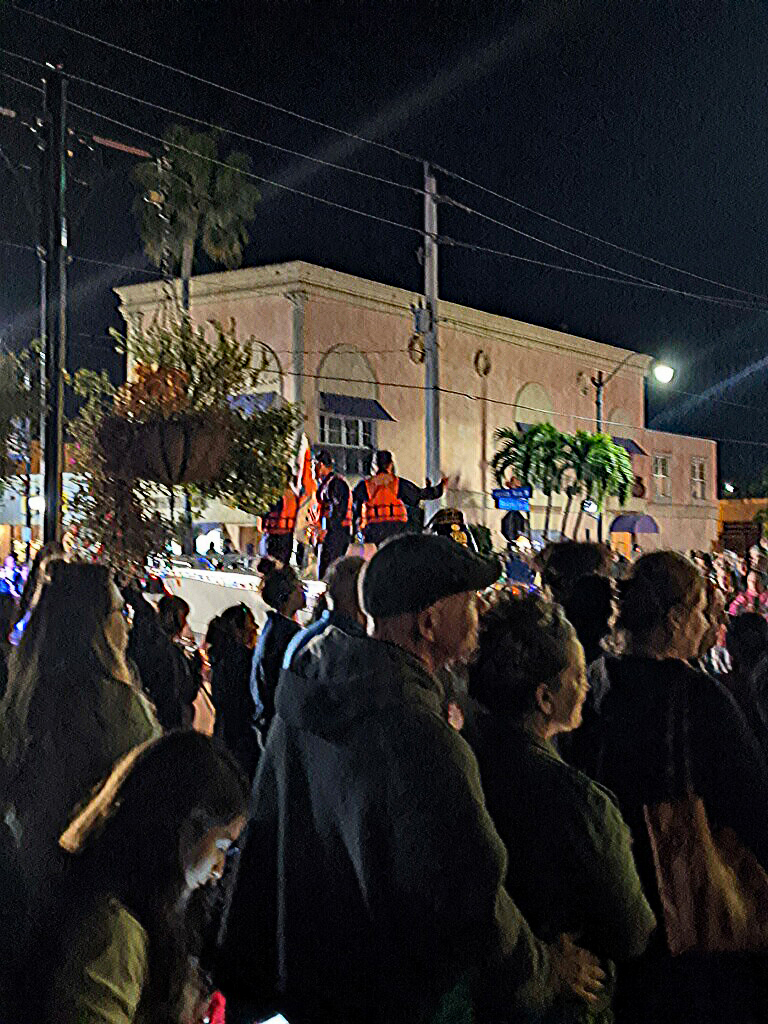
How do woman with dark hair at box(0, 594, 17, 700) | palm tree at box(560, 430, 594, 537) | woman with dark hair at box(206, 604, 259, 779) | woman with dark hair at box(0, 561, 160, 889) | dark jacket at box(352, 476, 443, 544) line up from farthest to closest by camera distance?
palm tree at box(560, 430, 594, 537) < dark jacket at box(352, 476, 443, 544) < woman with dark hair at box(206, 604, 259, 779) < woman with dark hair at box(0, 594, 17, 700) < woman with dark hair at box(0, 561, 160, 889)

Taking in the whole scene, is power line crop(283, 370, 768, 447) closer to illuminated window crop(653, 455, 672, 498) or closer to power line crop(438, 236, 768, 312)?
illuminated window crop(653, 455, 672, 498)

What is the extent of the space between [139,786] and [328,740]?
1.14ft

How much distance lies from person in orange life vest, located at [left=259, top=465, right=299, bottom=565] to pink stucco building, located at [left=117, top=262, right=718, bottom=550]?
1.15ft

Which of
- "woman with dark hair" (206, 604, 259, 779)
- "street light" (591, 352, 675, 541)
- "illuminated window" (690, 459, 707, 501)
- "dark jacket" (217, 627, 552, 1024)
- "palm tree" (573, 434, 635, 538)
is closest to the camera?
"dark jacket" (217, 627, 552, 1024)

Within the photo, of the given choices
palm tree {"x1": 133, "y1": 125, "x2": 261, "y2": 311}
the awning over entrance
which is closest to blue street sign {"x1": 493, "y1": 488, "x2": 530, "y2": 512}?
the awning over entrance

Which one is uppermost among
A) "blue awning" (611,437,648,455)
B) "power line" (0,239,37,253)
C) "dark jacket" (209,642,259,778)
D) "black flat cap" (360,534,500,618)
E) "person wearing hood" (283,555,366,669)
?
"power line" (0,239,37,253)

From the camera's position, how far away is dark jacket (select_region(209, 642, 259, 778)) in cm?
445

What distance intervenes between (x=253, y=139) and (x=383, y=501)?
2.24 m

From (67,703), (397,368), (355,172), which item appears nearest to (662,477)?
(397,368)

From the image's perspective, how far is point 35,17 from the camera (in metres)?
5.88

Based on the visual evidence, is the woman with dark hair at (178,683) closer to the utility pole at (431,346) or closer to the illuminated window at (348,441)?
the illuminated window at (348,441)

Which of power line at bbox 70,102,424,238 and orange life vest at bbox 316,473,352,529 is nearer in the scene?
orange life vest at bbox 316,473,352,529

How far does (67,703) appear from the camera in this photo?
2.58 meters

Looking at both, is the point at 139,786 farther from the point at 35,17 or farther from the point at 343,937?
the point at 35,17
